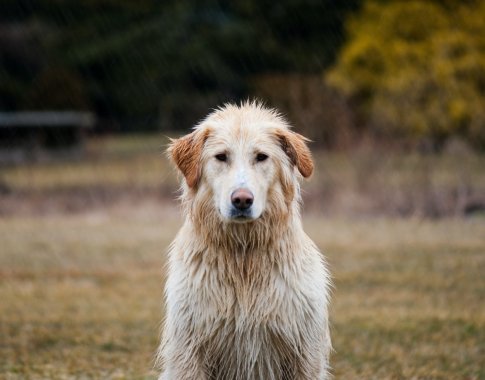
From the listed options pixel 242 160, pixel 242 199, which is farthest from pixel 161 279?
pixel 242 199

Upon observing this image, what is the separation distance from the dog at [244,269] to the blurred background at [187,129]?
172 cm

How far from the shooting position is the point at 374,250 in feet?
47.1

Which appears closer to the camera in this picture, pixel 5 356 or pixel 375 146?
pixel 5 356

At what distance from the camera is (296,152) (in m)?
5.27

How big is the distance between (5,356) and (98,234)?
9.36 meters

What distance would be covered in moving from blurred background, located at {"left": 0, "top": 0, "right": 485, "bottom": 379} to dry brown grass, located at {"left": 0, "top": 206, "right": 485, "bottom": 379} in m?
0.04

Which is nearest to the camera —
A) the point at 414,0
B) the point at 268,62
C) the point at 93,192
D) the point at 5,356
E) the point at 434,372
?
the point at 434,372

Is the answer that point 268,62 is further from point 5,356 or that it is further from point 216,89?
point 5,356

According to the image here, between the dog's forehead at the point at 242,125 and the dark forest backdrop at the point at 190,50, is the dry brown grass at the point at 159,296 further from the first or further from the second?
the dark forest backdrop at the point at 190,50

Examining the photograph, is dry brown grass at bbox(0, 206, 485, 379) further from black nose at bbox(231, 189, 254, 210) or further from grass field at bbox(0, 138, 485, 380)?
black nose at bbox(231, 189, 254, 210)

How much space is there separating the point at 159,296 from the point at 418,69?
697 inches

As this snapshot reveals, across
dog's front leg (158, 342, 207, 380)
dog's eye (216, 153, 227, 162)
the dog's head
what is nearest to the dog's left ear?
the dog's head

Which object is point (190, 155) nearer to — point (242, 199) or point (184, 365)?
point (242, 199)

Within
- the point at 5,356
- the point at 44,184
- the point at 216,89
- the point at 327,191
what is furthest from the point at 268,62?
the point at 5,356
